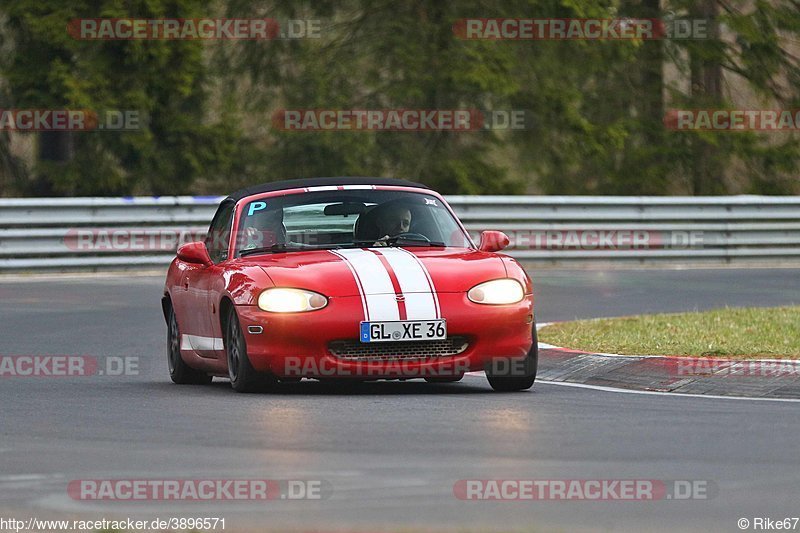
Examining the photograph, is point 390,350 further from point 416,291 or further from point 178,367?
point 178,367

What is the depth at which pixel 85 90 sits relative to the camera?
28.1m

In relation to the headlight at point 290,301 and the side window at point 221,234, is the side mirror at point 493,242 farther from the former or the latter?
the side window at point 221,234

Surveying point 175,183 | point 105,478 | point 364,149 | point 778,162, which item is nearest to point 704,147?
point 778,162

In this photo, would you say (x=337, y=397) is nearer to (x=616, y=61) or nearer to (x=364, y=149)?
(x=364, y=149)

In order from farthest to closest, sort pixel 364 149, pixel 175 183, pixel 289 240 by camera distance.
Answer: pixel 364 149
pixel 175 183
pixel 289 240

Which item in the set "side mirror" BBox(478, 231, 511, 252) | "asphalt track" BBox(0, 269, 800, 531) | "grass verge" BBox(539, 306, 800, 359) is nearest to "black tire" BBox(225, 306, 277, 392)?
"asphalt track" BBox(0, 269, 800, 531)

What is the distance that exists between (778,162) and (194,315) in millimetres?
24060

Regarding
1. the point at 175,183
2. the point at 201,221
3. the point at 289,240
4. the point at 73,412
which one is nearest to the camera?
the point at 73,412

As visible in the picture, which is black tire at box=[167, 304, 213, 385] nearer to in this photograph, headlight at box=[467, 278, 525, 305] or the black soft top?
the black soft top

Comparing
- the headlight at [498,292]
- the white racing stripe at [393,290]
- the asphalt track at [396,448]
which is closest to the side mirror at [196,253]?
the asphalt track at [396,448]

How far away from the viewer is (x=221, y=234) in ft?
44.1

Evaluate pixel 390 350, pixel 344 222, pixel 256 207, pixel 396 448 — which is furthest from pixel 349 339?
pixel 396 448

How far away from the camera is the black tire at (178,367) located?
13539mm

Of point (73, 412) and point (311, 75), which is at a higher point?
point (311, 75)
